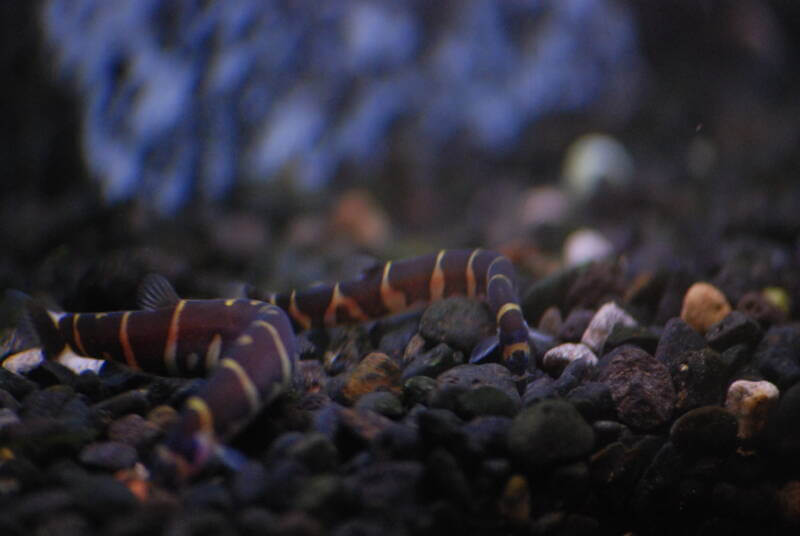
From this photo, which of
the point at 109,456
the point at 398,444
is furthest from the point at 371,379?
the point at 109,456

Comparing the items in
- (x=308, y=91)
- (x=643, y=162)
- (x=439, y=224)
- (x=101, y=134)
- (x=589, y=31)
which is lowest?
(x=439, y=224)

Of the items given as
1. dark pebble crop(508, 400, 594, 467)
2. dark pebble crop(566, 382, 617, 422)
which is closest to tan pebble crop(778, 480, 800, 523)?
dark pebble crop(566, 382, 617, 422)

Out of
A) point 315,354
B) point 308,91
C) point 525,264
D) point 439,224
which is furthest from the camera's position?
point 439,224

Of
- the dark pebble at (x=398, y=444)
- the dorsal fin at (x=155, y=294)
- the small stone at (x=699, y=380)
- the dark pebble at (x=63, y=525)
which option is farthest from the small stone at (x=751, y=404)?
the dorsal fin at (x=155, y=294)

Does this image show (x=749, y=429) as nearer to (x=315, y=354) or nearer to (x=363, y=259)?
(x=315, y=354)

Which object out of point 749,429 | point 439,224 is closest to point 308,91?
point 439,224

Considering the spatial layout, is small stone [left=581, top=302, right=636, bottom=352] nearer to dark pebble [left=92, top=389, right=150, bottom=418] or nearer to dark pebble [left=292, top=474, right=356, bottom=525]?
dark pebble [left=292, top=474, right=356, bottom=525]
